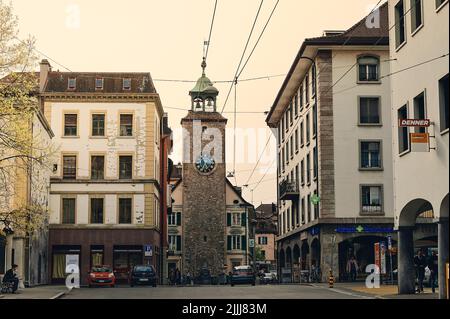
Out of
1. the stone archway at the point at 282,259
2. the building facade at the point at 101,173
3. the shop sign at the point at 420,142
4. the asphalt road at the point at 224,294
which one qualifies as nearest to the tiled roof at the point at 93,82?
the building facade at the point at 101,173

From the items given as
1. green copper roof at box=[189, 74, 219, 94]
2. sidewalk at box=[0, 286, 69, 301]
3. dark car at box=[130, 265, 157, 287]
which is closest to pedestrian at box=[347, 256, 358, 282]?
dark car at box=[130, 265, 157, 287]

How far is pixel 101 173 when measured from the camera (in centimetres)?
5928

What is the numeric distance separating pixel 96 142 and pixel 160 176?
9.79 metres

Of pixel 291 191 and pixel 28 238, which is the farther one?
pixel 291 191

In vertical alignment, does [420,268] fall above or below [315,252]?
below

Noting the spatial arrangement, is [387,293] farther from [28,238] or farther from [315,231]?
[28,238]

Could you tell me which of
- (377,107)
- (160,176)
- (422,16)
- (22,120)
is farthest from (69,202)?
(422,16)

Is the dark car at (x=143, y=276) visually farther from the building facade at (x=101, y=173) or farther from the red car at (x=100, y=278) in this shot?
the building facade at (x=101, y=173)

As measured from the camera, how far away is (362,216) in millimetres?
48500

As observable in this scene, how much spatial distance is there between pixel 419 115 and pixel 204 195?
2478 inches

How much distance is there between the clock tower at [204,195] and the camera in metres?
87.7

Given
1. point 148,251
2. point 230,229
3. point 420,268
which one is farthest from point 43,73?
point 230,229

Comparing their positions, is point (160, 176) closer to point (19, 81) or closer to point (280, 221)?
point (280, 221)
